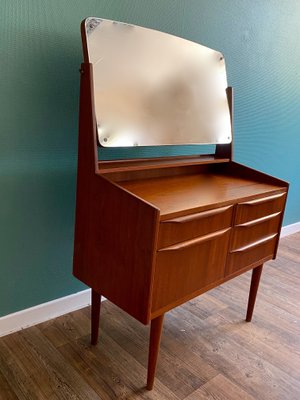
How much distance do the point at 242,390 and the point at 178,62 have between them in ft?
4.68

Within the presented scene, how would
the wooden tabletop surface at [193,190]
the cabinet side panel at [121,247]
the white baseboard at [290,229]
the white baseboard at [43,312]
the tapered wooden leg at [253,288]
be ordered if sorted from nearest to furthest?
1. the cabinet side panel at [121,247]
2. the wooden tabletop surface at [193,190]
3. the white baseboard at [43,312]
4. the tapered wooden leg at [253,288]
5. the white baseboard at [290,229]

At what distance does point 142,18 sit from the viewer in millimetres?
1693

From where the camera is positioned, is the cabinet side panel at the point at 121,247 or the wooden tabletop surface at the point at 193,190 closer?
the cabinet side panel at the point at 121,247

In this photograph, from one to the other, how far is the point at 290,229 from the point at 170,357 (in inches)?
83.7

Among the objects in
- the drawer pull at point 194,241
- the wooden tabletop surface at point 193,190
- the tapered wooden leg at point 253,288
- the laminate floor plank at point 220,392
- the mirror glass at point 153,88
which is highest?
the mirror glass at point 153,88

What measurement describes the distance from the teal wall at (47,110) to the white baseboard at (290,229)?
1.59 meters

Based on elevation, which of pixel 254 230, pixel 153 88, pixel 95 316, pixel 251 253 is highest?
pixel 153 88

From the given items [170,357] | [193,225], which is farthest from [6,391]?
[193,225]

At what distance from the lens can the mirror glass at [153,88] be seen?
1306 mm

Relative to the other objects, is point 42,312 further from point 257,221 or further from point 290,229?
point 290,229

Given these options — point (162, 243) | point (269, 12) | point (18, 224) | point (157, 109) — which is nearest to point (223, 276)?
point (162, 243)

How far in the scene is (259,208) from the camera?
153 cm

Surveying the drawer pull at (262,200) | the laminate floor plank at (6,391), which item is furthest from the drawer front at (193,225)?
the laminate floor plank at (6,391)

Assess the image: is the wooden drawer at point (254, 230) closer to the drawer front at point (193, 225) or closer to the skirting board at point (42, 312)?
the drawer front at point (193, 225)
